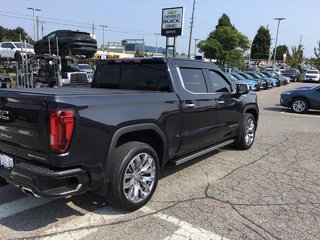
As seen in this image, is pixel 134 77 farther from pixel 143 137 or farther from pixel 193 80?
pixel 143 137

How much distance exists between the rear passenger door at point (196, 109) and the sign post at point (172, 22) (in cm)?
2383

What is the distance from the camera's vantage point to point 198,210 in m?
4.29

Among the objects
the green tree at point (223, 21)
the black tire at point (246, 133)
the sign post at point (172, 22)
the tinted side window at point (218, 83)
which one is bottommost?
the black tire at point (246, 133)

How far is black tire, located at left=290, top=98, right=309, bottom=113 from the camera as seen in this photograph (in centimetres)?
1462

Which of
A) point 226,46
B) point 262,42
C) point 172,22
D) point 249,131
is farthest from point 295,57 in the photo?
point 249,131

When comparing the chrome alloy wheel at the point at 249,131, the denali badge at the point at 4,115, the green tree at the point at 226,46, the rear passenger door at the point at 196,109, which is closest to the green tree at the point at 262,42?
the green tree at the point at 226,46

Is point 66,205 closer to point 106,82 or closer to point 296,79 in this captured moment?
point 106,82

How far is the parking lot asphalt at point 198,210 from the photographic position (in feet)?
12.3

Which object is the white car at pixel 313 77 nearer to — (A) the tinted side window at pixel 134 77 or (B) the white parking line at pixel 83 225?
(A) the tinted side window at pixel 134 77

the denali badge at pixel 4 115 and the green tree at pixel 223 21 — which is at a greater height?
the green tree at pixel 223 21

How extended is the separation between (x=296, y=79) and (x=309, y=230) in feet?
158

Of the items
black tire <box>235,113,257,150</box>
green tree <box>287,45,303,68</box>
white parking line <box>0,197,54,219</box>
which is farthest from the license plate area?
green tree <box>287,45,303,68</box>

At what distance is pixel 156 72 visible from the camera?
5031 mm

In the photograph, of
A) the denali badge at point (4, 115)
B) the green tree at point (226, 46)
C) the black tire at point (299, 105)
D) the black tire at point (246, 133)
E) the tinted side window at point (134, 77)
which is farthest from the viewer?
the green tree at point (226, 46)
